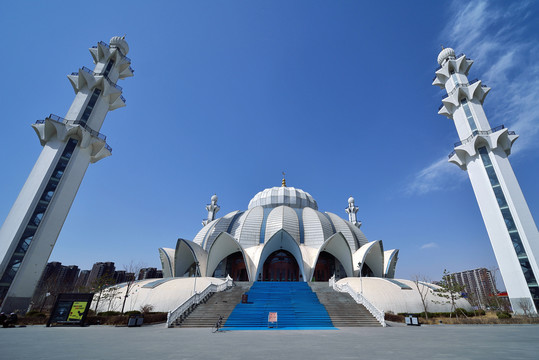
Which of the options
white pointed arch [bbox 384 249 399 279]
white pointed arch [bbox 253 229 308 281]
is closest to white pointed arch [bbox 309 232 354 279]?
white pointed arch [bbox 253 229 308 281]

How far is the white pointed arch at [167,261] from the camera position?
113ft

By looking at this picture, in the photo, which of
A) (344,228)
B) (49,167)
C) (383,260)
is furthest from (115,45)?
(383,260)

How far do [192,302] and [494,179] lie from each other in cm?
3393

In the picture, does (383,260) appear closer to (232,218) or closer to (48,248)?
(232,218)

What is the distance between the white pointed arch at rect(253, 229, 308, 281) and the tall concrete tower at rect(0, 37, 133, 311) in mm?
22609

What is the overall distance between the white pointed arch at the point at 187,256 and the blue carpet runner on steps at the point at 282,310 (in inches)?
417

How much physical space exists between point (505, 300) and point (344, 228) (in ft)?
97.3

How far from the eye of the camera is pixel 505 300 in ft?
133

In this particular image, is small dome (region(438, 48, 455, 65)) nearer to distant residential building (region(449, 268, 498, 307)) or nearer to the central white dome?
the central white dome

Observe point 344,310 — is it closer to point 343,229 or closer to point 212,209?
point 343,229

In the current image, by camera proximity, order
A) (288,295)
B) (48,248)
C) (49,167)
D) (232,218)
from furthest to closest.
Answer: (232,218) → (49,167) → (48,248) → (288,295)

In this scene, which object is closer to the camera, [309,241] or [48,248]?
[48,248]

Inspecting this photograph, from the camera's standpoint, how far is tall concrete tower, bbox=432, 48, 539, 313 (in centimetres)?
2377

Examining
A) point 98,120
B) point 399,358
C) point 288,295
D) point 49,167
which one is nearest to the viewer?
point 399,358
